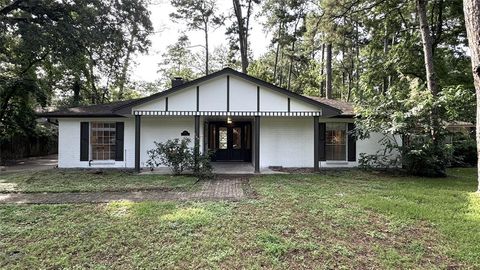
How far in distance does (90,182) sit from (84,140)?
14.0 feet

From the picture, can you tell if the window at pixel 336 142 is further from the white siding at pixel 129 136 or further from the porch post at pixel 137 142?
the porch post at pixel 137 142


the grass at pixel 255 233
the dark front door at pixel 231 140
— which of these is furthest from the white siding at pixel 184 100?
the grass at pixel 255 233

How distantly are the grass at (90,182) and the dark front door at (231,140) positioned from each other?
5844mm

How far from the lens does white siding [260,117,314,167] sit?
513 inches

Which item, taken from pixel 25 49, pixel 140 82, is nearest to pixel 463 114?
pixel 25 49

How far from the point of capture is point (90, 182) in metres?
9.13

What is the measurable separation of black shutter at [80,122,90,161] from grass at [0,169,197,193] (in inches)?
78.8

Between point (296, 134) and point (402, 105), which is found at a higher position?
point (402, 105)

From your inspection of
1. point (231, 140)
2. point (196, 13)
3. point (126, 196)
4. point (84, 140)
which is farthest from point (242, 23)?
point (126, 196)

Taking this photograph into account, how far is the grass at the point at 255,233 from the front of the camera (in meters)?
3.87

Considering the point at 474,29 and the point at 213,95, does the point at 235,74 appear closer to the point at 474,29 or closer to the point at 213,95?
the point at 213,95

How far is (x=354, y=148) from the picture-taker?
13.1 metres

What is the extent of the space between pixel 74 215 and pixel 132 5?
495 inches

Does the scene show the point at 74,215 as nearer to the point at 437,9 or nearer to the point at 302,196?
the point at 302,196
